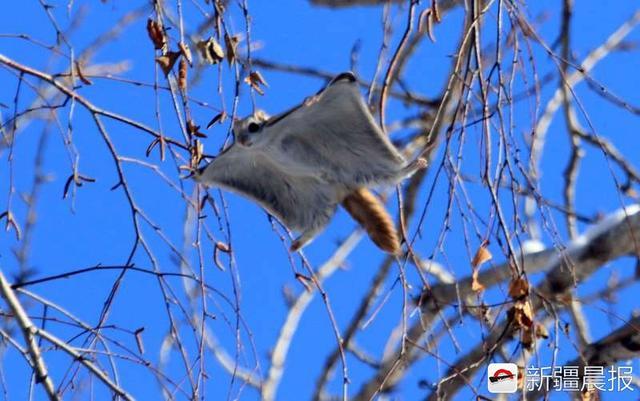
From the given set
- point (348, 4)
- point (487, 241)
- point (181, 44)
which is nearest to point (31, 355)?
point (181, 44)

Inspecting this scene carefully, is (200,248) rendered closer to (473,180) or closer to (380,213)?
(380,213)

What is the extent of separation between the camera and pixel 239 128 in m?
1.97

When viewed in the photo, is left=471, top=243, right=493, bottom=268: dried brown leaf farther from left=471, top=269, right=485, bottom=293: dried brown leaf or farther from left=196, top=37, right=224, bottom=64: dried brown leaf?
left=196, top=37, right=224, bottom=64: dried brown leaf

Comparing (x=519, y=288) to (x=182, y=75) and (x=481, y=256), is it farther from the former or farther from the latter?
(x=182, y=75)

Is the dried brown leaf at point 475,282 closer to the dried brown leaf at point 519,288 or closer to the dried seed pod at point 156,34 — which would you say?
the dried brown leaf at point 519,288

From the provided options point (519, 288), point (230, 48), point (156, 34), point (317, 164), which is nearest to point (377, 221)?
point (317, 164)

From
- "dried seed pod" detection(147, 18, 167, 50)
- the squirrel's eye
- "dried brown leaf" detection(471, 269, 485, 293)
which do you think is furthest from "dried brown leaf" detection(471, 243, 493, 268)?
"dried seed pod" detection(147, 18, 167, 50)

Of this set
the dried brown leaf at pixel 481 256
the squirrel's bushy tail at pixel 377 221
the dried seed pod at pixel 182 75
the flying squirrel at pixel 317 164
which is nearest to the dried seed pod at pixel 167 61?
the dried seed pod at pixel 182 75

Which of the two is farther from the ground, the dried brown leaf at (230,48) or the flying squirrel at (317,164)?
the dried brown leaf at (230,48)

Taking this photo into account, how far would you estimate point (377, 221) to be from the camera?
7.10 feet

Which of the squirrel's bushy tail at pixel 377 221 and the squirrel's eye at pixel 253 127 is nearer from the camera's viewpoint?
the squirrel's eye at pixel 253 127

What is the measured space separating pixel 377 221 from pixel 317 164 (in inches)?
5.8

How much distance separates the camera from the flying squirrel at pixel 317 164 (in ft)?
6.48

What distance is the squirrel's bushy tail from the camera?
7.09 feet
